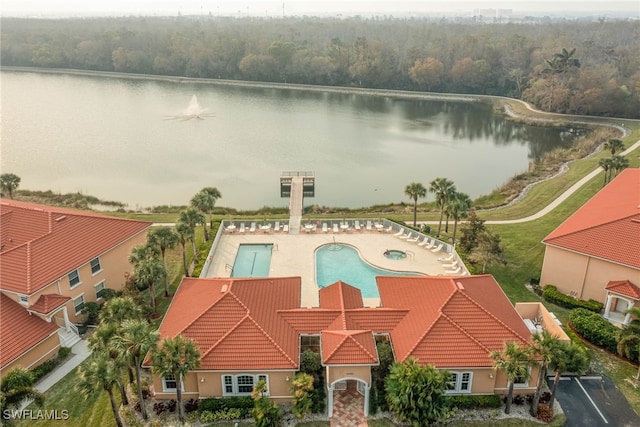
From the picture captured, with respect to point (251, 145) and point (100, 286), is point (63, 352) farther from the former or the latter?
point (251, 145)

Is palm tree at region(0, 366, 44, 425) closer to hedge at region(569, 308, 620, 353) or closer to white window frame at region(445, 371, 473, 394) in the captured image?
white window frame at region(445, 371, 473, 394)

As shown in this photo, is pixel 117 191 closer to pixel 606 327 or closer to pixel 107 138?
pixel 107 138

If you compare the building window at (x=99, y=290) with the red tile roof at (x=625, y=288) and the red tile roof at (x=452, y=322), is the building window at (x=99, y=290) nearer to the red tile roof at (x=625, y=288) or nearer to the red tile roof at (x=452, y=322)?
the red tile roof at (x=452, y=322)

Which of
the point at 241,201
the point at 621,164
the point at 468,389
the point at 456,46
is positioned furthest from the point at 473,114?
the point at 468,389

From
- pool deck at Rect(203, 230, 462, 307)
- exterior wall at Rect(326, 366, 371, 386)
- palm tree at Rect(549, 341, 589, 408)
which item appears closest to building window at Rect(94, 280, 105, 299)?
pool deck at Rect(203, 230, 462, 307)

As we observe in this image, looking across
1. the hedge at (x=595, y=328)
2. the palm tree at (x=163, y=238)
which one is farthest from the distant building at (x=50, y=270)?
the hedge at (x=595, y=328)

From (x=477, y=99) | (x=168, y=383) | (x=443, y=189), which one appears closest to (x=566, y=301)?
(x=443, y=189)
